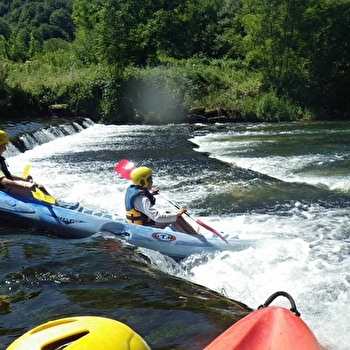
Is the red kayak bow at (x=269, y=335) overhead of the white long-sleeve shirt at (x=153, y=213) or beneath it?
overhead

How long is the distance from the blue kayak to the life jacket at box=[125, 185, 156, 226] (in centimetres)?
12

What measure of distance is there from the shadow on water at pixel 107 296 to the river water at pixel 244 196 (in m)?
0.05

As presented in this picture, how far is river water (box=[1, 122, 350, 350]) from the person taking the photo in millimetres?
5008

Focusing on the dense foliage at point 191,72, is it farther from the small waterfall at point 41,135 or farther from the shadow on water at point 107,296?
the shadow on water at point 107,296

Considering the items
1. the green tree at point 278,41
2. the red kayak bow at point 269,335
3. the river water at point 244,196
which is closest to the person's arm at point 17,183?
the river water at point 244,196

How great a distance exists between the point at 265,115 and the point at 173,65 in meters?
6.11

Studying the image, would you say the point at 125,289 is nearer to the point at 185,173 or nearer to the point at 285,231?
the point at 285,231

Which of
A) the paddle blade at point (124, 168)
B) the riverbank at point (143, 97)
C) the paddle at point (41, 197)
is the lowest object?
the riverbank at point (143, 97)

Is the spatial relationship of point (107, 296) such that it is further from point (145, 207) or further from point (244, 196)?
point (244, 196)

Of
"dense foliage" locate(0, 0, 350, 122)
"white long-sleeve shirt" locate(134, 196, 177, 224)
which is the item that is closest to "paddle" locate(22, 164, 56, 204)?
"white long-sleeve shirt" locate(134, 196, 177, 224)

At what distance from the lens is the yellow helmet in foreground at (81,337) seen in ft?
5.76

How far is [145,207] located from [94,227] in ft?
2.45

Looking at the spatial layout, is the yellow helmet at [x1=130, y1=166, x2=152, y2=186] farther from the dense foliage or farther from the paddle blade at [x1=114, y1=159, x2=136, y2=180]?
the dense foliage

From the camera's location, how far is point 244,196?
8891mm
